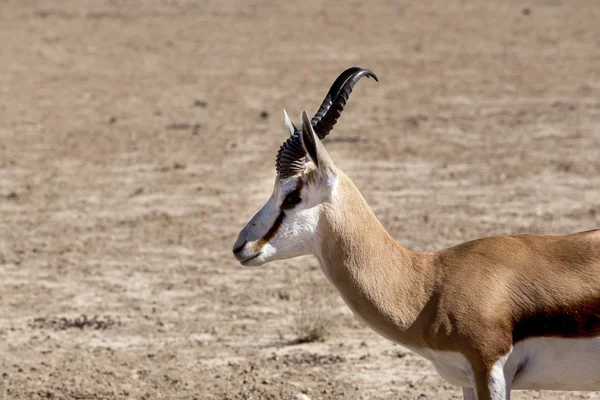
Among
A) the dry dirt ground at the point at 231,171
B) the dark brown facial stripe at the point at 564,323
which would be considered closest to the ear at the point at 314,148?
the dark brown facial stripe at the point at 564,323

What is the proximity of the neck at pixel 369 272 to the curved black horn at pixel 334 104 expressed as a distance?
1.12ft

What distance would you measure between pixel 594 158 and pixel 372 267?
26.4 ft

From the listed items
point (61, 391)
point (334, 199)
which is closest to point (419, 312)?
point (334, 199)

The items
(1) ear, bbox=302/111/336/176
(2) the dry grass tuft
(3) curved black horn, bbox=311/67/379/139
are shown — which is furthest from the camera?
(2) the dry grass tuft

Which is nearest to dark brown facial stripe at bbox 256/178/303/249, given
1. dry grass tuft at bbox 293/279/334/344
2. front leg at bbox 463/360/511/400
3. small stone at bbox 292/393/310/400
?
front leg at bbox 463/360/511/400

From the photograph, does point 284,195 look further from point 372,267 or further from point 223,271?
point 223,271

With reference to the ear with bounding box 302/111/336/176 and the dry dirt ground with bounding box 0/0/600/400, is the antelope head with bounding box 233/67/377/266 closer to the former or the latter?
the ear with bounding box 302/111/336/176

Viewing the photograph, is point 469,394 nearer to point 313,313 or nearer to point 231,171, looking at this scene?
→ point 313,313

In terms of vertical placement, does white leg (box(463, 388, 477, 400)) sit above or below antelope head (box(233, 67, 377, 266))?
below

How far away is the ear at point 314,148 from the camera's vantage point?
5.18m

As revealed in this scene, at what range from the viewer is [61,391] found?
23.7ft

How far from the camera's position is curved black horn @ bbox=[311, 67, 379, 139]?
5.80 m

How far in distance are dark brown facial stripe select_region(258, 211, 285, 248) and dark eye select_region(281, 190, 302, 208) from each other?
0.15 ft

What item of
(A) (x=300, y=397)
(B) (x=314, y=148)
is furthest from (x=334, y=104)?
(A) (x=300, y=397)
